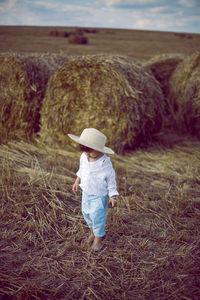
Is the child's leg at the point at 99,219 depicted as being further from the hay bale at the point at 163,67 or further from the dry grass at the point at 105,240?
the hay bale at the point at 163,67

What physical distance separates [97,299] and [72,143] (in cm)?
356

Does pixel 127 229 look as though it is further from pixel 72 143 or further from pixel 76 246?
pixel 72 143

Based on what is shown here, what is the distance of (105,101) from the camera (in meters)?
5.08

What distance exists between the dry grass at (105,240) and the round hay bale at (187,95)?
169cm

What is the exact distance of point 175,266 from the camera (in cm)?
253

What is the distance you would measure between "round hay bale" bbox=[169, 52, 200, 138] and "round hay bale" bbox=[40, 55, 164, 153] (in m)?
0.79

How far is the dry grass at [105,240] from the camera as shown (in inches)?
89.4

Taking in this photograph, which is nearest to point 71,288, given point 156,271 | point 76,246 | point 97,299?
point 97,299

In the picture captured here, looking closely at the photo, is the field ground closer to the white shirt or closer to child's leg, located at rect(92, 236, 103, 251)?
the white shirt

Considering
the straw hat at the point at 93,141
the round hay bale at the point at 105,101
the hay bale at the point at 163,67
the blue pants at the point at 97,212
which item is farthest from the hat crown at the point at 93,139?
the hay bale at the point at 163,67

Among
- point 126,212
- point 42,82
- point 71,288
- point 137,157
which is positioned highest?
point 42,82

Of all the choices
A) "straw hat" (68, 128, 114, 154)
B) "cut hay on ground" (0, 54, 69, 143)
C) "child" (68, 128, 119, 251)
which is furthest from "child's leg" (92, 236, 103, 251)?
"cut hay on ground" (0, 54, 69, 143)

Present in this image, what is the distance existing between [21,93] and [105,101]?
66.6 inches

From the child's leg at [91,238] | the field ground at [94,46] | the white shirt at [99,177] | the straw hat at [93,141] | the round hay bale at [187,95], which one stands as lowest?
the child's leg at [91,238]
